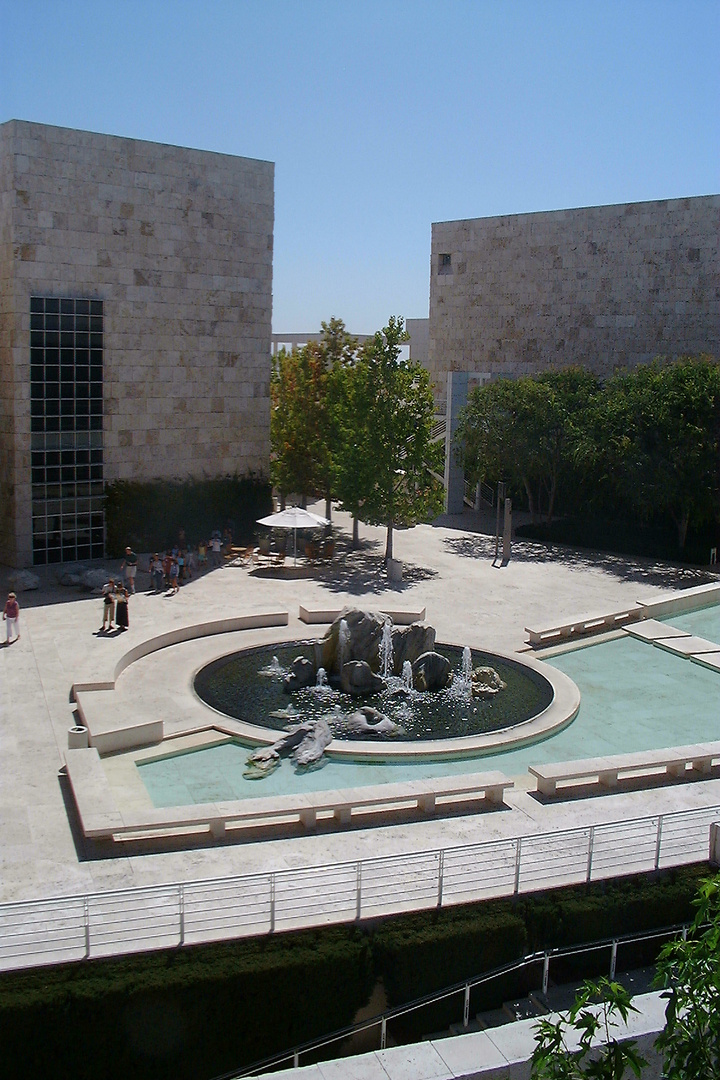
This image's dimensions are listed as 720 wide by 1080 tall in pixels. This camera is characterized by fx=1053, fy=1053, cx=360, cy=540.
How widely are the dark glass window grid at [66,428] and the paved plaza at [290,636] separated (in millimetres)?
1640

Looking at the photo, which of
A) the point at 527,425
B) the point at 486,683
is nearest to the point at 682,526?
the point at 527,425

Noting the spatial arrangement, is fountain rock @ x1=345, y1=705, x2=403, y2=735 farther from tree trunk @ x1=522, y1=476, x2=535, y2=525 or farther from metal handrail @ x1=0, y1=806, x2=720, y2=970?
tree trunk @ x1=522, y1=476, x2=535, y2=525

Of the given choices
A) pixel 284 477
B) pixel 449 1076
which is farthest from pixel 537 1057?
pixel 284 477

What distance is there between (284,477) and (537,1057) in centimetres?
3087

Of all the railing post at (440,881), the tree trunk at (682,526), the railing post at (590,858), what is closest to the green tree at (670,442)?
the tree trunk at (682,526)

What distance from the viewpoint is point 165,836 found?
13.8 m

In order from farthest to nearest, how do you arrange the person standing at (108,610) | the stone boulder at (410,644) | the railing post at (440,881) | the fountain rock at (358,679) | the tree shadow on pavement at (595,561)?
the tree shadow on pavement at (595,561) < the person standing at (108,610) < the stone boulder at (410,644) < the fountain rock at (358,679) < the railing post at (440,881)

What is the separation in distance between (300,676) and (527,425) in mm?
19536

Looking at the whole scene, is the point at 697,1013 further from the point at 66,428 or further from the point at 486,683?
the point at 66,428

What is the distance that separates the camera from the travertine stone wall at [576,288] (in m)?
39.4

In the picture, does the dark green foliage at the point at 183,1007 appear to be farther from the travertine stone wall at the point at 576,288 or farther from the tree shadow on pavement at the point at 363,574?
the travertine stone wall at the point at 576,288

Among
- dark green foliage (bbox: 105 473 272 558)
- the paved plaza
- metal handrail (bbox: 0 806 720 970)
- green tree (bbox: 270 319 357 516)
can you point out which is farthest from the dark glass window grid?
metal handrail (bbox: 0 806 720 970)

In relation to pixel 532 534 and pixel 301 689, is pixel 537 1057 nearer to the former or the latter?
pixel 301 689

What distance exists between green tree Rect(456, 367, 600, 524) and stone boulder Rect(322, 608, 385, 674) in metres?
16.9
